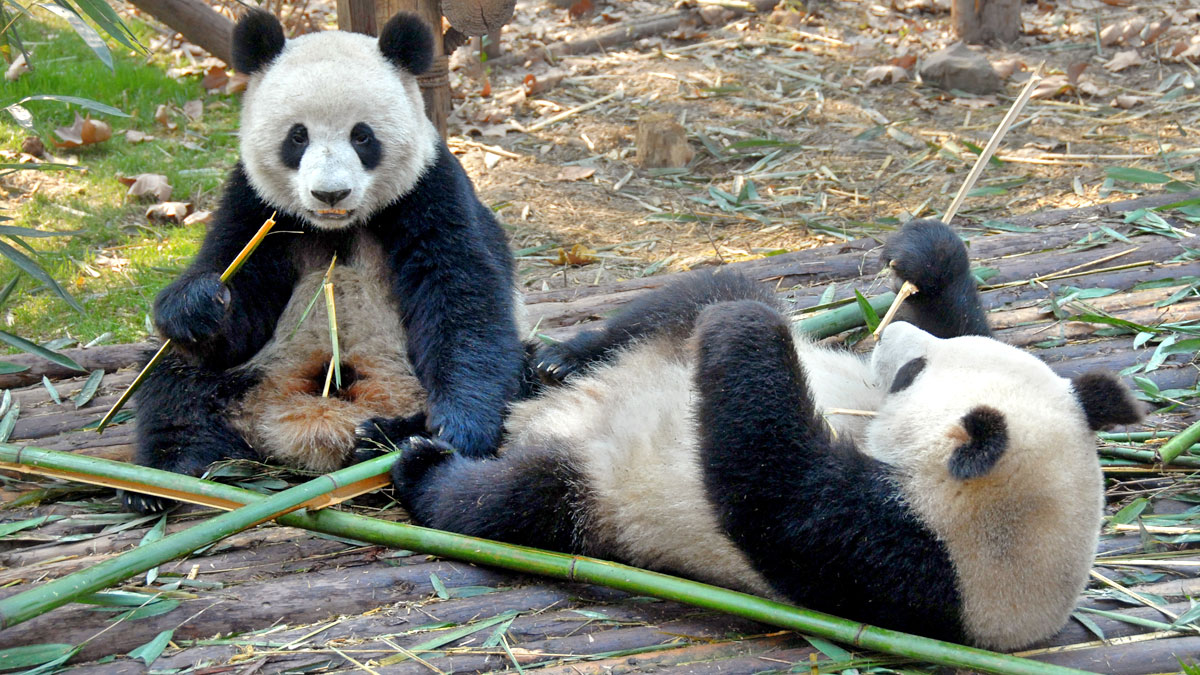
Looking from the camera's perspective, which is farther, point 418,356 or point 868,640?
point 418,356

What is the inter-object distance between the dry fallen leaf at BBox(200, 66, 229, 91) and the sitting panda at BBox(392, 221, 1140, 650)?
5.06 meters

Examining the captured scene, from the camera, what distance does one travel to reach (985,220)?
5.17m

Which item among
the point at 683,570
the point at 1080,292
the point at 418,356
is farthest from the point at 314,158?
the point at 1080,292

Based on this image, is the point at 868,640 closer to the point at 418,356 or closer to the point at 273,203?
the point at 418,356

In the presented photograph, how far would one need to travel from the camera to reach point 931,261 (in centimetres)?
317

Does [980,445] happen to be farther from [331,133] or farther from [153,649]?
[331,133]

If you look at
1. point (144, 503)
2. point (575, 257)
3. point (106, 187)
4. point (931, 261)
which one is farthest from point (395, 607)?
point (106, 187)

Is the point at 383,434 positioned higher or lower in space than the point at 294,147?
lower

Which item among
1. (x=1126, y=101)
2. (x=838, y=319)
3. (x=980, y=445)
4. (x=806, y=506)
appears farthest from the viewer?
(x=1126, y=101)

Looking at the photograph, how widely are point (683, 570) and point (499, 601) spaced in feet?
1.56

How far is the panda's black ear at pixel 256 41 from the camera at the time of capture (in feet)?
10.5

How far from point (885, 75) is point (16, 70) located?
579 cm

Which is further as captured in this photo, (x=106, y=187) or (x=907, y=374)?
(x=106, y=187)

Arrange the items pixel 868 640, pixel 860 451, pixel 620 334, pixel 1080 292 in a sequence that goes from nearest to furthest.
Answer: pixel 868 640, pixel 860 451, pixel 620 334, pixel 1080 292
